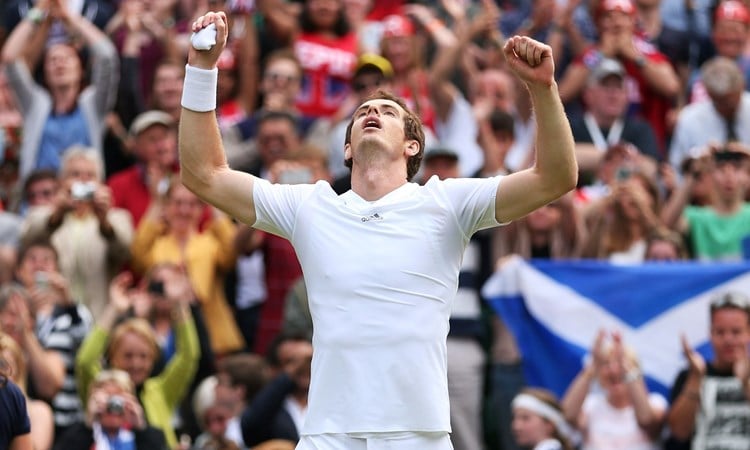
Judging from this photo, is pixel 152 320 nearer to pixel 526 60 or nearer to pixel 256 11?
pixel 256 11

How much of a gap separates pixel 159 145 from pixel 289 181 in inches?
67.4

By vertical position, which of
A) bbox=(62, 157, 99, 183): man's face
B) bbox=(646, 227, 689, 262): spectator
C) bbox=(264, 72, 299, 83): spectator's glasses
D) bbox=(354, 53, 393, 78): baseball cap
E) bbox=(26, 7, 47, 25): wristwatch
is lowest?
bbox=(646, 227, 689, 262): spectator

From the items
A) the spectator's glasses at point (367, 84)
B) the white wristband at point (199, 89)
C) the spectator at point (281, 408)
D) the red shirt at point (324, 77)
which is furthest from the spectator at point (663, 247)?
the white wristband at point (199, 89)

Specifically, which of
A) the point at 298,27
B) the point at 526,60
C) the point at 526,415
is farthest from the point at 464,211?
the point at 298,27

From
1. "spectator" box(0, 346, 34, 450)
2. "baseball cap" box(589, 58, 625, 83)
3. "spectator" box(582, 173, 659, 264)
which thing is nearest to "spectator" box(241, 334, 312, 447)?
"spectator" box(582, 173, 659, 264)

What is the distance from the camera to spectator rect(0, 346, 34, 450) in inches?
301

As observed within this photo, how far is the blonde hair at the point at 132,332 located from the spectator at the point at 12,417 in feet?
12.2

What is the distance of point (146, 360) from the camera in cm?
1148

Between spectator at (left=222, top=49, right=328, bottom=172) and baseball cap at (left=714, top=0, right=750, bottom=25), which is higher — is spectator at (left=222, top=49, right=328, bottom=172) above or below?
below

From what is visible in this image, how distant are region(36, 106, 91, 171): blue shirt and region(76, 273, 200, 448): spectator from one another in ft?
9.08

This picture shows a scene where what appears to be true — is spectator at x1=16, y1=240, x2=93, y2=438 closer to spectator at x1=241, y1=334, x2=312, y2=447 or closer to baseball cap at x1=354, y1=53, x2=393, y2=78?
spectator at x1=241, y1=334, x2=312, y2=447

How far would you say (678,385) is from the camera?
37.0 feet

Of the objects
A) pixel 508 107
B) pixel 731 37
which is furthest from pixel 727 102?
pixel 508 107

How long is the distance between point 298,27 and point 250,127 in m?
1.59
